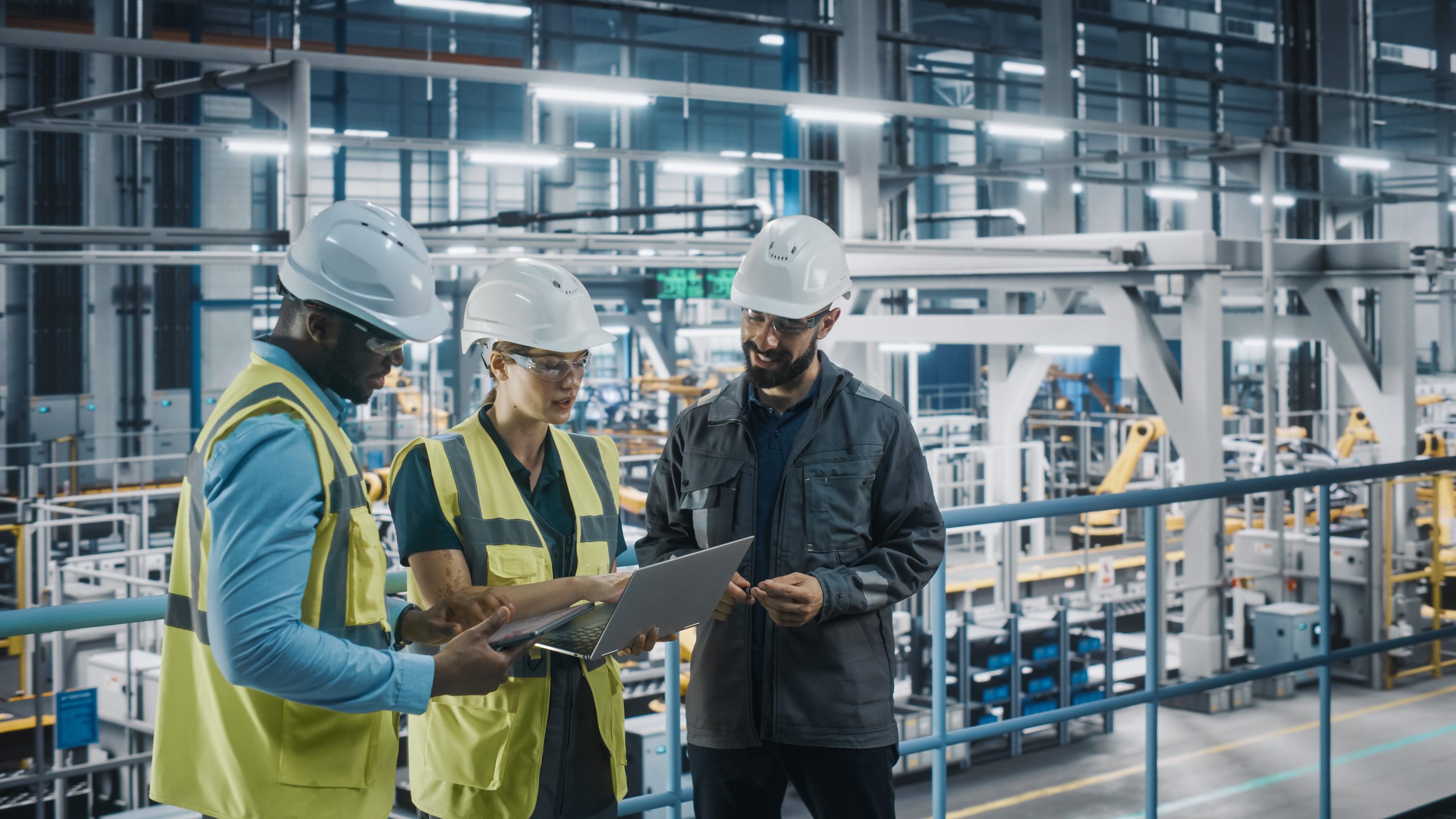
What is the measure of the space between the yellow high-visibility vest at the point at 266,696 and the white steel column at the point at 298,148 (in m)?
3.77

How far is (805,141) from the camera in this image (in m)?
11.5

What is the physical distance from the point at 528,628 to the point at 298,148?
4126mm

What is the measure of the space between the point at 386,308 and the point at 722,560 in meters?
0.67

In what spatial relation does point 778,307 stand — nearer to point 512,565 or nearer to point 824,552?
point 824,552

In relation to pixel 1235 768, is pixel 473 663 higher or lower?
higher

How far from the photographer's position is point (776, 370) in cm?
236

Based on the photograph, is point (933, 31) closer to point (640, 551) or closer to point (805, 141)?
point (805, 141)

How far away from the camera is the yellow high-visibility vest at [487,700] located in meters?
2.02

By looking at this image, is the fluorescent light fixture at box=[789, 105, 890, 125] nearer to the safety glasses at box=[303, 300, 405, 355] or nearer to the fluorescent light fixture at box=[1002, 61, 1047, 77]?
the safety glasses at box=[303, 300, 405, 355]

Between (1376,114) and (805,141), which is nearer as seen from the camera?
(805,141)

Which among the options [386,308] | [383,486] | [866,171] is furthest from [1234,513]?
[386,308]

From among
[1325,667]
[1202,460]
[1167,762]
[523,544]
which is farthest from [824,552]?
[1202,460]

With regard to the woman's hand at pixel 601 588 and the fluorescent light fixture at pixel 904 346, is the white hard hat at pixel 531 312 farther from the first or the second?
the fluorescent light fixture at pixel 904 346

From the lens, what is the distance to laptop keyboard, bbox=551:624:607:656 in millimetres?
1880
